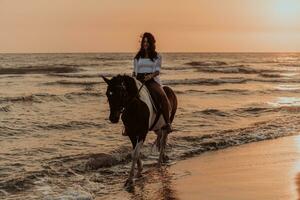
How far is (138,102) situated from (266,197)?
112 inches

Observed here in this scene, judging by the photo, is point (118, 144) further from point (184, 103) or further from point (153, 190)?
point (184, 103)

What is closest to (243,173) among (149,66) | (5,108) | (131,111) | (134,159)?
(134,159)

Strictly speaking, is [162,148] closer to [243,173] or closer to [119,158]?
[119,158]

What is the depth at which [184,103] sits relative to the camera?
957 inches

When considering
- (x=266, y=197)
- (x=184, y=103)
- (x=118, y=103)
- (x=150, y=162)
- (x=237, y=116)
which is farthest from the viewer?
(x=184, y=103)

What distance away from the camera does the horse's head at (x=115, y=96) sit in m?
8.73

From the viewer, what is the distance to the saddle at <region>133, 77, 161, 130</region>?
380 inches

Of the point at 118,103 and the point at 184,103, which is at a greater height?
the point at 118,103

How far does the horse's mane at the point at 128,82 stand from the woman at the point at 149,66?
717 mm

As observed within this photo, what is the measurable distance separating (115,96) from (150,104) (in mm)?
1354

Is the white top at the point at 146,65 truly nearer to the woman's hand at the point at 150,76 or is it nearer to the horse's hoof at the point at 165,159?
the woman's hand at the point at 150,76

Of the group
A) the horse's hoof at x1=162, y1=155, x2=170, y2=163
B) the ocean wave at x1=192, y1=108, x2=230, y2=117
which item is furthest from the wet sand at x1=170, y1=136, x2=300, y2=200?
the ocean wave at x1=192, y1=108, x2=230, y2=117

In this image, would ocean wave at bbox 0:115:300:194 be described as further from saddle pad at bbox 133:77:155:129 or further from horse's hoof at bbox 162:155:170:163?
saddle pad at bbox 133:77:155:129

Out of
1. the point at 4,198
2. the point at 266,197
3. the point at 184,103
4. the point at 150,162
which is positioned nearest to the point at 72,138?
the point at 150,162
